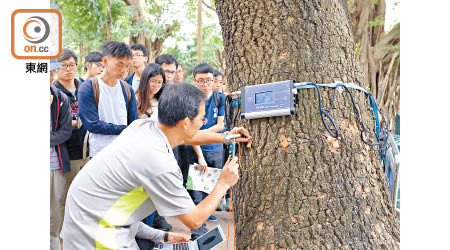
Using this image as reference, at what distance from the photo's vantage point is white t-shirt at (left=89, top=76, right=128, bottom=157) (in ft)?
11.6

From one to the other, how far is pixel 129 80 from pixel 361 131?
9.72ft

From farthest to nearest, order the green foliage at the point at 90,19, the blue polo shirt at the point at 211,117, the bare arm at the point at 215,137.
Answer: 1. the green foliage at the point at 90,19
2. the blue polo shirt at the point at 211,117
3. the bare arm at the point at 215,137

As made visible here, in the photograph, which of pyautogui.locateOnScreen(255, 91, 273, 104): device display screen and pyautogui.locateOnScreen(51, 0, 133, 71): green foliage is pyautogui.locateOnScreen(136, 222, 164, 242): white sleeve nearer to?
pyautogui.locateOnScreen(255, 91, 273, 104): device display screen

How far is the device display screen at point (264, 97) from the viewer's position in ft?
7.41

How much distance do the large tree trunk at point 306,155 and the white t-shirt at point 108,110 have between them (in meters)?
1.54

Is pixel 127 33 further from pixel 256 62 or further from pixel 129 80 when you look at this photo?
pixel 256 62

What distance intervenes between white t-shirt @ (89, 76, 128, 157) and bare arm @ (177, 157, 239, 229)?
5.43ft

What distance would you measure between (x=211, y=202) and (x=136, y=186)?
0.40 m

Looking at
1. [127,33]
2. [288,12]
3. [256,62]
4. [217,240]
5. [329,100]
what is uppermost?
[127,33]

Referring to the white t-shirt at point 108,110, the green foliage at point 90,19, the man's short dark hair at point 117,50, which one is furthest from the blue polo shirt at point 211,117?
the green foliage at point 90,19

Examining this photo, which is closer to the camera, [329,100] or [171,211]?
[171,211]

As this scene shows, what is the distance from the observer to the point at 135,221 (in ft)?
7.24

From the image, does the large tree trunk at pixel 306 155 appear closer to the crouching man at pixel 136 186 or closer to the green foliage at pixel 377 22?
the crouching man at pixel 136 186


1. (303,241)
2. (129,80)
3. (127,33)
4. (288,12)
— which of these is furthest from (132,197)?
(127,33)
